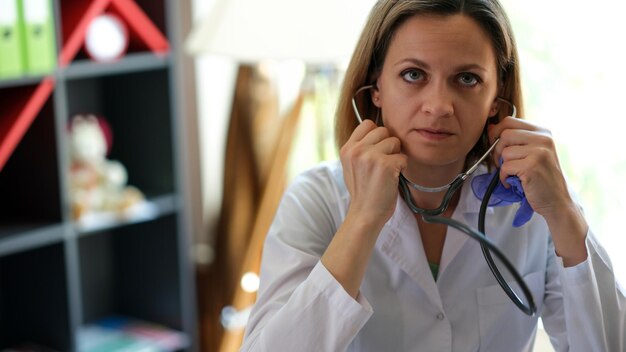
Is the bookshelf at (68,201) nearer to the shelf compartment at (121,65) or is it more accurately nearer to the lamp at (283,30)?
the shelf compartment at (121,65)

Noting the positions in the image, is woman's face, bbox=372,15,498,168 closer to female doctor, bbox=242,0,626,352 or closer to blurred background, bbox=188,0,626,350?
female doctor, bbox=242,0,626,352

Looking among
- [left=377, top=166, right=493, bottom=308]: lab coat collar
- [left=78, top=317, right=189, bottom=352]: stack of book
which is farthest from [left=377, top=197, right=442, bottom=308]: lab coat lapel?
[left=78, top=317, right=189, bottom=352]: stack of book

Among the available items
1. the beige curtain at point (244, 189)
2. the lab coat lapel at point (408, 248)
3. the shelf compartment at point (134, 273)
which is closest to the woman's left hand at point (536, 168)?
the lab coat lapel at point (408, 248)

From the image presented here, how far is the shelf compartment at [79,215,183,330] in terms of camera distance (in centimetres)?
267

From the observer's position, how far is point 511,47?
4.76 feet

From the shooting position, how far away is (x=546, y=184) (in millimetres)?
1330

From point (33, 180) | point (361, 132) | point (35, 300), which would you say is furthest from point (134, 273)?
point (361, 132)

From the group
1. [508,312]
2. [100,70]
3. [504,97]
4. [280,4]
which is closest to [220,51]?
[280,4]

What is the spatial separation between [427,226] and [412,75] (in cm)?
30

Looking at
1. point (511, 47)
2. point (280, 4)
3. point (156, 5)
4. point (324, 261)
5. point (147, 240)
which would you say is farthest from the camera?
point (147, 240)

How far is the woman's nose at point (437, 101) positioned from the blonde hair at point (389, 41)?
122mm

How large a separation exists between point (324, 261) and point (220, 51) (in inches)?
32.7

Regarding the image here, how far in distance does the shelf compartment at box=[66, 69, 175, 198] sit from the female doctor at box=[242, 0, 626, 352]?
1.11 metres

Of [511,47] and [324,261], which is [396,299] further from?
[511,47]
